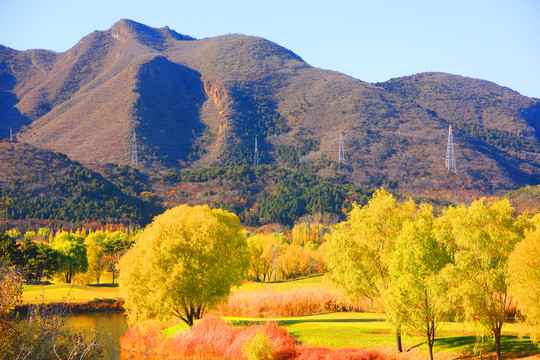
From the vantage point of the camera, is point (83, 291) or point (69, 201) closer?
point (83, 291)

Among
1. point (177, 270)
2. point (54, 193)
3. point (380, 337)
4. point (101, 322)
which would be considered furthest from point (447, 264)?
point (54, 193)

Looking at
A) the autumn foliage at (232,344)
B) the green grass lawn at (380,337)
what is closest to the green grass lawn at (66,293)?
the autumn foliage at (232,344)

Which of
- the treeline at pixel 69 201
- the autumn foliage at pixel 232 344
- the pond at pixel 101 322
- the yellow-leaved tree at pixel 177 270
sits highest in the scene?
the treeline at pixel 69 201

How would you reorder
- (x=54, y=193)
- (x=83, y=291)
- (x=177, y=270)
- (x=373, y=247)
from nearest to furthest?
(x=373, y=247)
(x=177, y=270)
(x=83, y=291)
(x=54, y=193)

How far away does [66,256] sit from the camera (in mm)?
100625

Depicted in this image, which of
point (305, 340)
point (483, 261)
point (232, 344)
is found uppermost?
point (483, 261)

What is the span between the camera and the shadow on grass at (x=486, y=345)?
3180 centimetres

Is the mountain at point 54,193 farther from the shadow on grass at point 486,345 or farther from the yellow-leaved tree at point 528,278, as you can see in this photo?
the yellow-leaved tree at point 528,278

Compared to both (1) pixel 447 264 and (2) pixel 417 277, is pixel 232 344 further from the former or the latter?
(1) pixel 447 264

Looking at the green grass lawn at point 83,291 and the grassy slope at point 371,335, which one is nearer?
the grassy slope at point 371,335

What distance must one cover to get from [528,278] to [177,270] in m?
27.5

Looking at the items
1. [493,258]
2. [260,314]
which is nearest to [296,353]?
[493,258]

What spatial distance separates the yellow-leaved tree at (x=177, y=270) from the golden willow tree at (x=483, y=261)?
73.8 ft

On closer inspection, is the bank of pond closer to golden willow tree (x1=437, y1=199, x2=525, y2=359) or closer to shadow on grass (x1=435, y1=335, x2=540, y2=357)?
shadow on grass (x1=435, y1=335, x2=540, y2=357)
